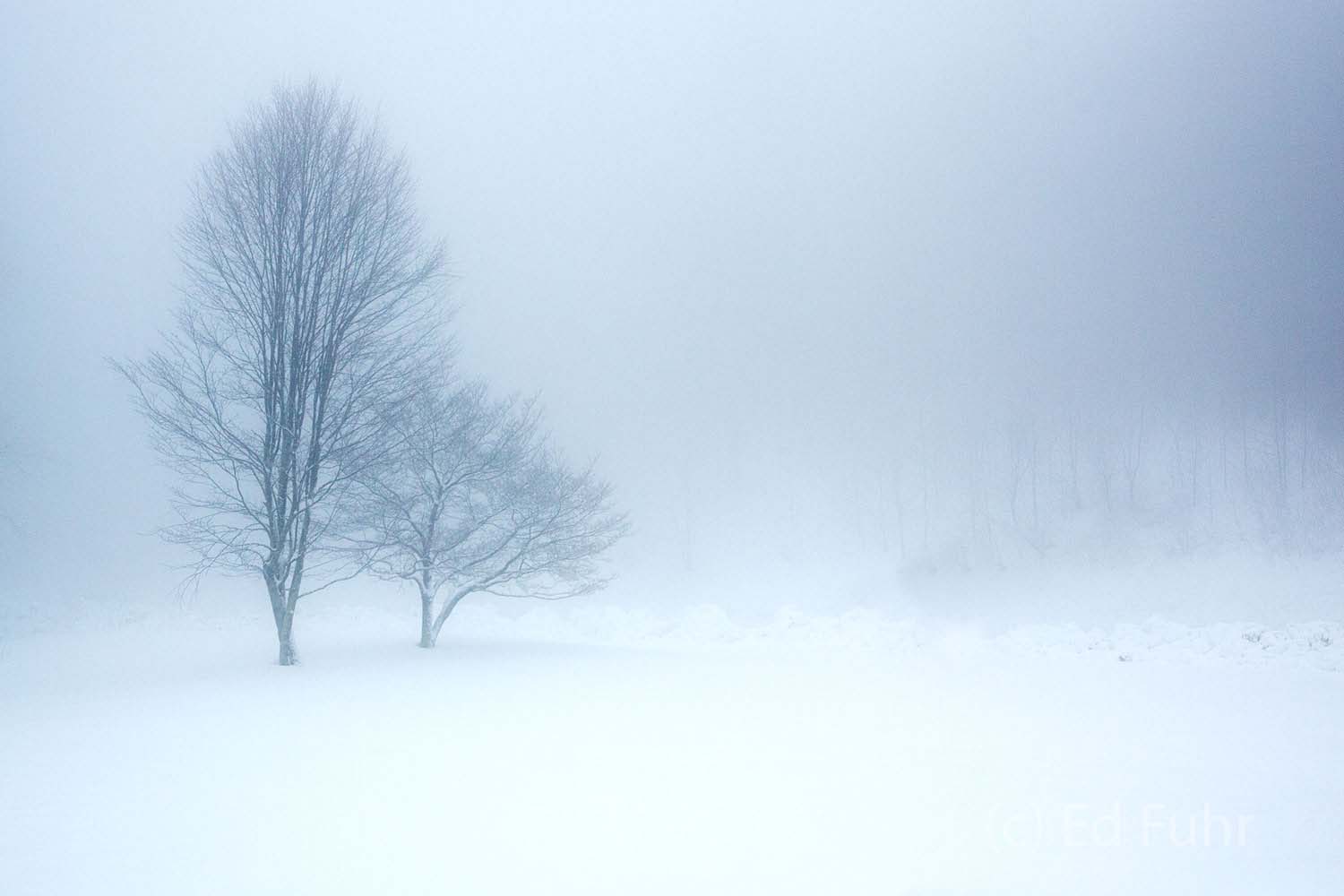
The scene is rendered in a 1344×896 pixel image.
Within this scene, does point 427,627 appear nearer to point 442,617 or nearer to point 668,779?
point 442,617

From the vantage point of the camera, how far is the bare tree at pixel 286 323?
13.9 m

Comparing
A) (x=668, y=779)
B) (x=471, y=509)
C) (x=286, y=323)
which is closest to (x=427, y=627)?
(x=471, y=509)

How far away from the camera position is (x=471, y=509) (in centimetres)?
1788

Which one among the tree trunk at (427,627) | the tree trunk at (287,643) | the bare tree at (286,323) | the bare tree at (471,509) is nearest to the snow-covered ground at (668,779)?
the tree trunk at (287,643)

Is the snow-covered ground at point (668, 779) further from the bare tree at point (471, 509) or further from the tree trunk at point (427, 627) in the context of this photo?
the bare tree at point (471, 509)

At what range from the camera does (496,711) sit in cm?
991

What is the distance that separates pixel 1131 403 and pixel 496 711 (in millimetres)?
63710

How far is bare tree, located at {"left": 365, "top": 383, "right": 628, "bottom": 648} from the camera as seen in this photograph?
1688 centimetres

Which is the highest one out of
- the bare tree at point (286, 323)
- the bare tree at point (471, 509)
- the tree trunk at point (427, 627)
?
the bare tree at point (286, 323)

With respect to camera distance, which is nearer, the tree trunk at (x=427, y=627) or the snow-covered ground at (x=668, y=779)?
the snow-covered ground at (x=668, y=779)

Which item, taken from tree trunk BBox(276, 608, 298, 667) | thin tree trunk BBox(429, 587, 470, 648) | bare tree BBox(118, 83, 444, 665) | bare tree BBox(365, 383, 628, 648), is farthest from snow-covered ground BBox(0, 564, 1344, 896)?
bare tree BBox(118, 83, 444, 665)

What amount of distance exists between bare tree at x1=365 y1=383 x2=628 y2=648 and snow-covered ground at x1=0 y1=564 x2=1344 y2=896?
3022 millimetres

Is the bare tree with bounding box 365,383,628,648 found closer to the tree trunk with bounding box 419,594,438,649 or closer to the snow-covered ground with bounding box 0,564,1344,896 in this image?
the tree trunk with bounding box 419,594,438,649

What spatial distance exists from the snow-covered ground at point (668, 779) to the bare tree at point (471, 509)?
9.92 feet
